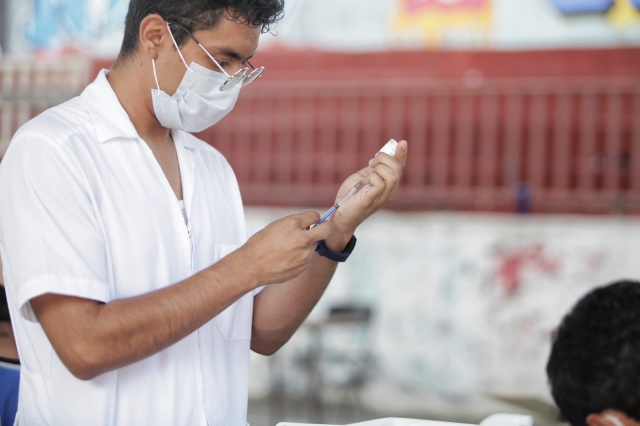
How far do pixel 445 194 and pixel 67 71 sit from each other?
157 inches

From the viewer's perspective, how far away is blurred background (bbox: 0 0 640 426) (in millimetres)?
5586

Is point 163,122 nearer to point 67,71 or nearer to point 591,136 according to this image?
point 591,136

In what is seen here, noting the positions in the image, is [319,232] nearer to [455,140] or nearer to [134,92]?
[134,92]

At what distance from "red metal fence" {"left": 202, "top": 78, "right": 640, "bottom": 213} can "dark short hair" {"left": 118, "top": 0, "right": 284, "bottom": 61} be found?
4416mm

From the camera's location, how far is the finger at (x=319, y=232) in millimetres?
1593

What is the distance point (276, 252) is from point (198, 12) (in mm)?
574

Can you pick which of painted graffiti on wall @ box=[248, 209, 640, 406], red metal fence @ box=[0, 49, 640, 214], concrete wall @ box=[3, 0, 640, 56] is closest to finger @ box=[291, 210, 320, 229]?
painted graffiti on wall @ box=[248, 209, 640, 406]

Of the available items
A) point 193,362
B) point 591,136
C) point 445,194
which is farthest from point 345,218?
point 591,136

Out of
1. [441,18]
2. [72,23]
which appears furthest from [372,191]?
[72,23]

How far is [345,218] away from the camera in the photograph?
1828mm

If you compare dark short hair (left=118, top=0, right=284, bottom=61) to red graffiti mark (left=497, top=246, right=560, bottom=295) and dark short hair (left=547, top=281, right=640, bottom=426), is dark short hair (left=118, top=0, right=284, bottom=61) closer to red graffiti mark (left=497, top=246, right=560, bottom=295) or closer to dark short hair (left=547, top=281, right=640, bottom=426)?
dark short hair (left=547, top=281, right=640, bottom=426)

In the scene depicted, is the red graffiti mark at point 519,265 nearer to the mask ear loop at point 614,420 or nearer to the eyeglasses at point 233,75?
the eyeglasses at point 233,75

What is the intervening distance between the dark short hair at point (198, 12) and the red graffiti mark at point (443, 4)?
5.84 meters

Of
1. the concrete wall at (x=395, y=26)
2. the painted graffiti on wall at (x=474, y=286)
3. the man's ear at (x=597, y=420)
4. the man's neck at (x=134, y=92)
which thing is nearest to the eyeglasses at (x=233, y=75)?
the man's neck at (x=134, y=92)
